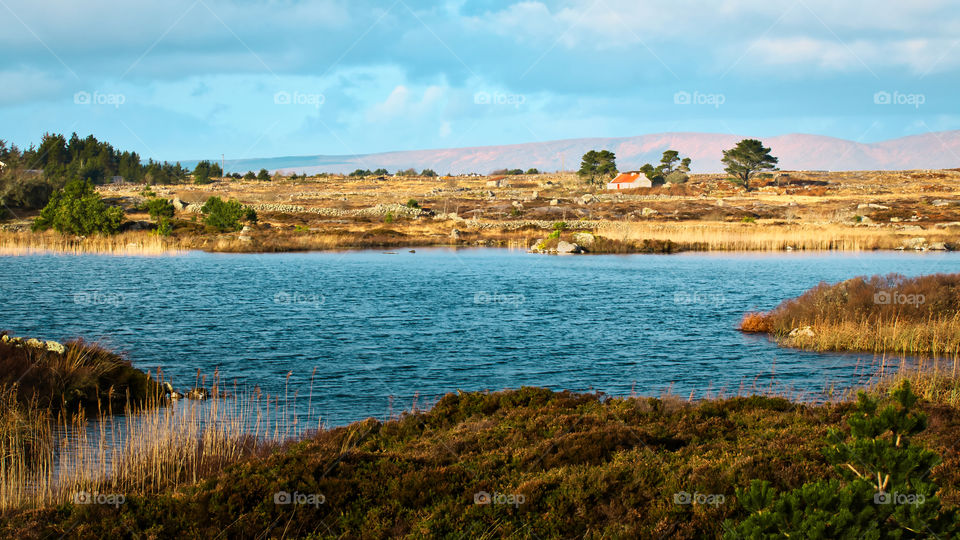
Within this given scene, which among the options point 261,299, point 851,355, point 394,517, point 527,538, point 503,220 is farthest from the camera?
point 503,220

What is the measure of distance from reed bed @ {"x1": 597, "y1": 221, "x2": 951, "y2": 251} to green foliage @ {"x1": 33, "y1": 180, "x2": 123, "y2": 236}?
3900cm

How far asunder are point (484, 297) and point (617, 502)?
1031 inches

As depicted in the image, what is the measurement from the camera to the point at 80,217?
5716cm

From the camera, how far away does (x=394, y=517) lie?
7621mm

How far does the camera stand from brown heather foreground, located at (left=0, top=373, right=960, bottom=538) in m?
7.16

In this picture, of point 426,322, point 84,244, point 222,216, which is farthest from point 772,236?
point 84,244

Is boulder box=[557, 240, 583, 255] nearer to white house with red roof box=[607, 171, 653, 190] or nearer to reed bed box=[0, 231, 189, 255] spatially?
reed bed box=[0, 231, 189, 255]

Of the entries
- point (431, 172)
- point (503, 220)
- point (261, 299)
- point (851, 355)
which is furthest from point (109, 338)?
Result: point (431, 172)

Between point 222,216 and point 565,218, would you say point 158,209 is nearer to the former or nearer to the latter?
point 222,216

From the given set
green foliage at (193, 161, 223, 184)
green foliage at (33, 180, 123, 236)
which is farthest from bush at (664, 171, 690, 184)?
green foliage at (33, 180, 123, 236)

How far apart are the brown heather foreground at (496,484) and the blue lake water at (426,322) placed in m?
5.20

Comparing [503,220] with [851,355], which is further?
[503,220]

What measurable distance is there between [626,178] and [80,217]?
9386 centimetres

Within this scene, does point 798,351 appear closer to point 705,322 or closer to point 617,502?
point 705,322
